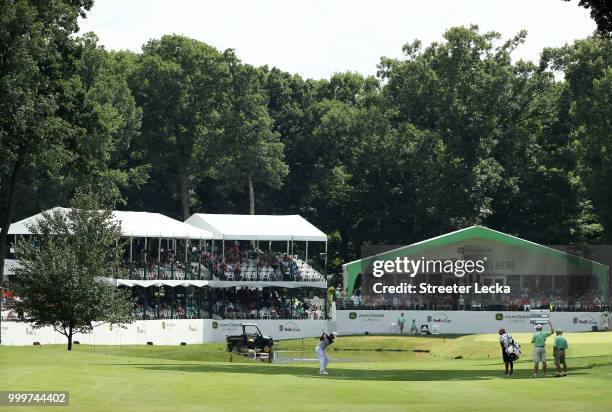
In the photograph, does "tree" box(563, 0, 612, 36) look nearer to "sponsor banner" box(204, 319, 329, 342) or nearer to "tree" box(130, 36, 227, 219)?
"sponsor banner" box(204, 319, 329, 342)

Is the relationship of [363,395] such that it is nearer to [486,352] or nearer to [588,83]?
[486,352]

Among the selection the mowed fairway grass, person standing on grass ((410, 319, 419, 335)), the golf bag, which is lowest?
the mowed fairway grass

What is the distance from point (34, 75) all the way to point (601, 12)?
1175 inches

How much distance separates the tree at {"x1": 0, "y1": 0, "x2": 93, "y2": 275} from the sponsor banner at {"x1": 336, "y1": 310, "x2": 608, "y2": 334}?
75.3 feet

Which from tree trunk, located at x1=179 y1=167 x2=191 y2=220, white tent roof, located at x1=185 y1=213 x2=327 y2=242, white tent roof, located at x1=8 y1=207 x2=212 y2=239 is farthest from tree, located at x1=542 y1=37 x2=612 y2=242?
tree trunk, located at x1=179 y1=167 x2=191 y2=220

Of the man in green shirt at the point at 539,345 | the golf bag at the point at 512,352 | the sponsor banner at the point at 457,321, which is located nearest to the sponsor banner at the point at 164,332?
the sponsor banner at the point at 457,321

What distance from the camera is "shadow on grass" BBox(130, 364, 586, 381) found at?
139 feet

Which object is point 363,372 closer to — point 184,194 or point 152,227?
point 152,227

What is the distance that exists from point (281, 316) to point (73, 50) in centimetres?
2248

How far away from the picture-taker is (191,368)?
44.2m

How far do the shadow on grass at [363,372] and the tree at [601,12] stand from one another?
1155 centimetres

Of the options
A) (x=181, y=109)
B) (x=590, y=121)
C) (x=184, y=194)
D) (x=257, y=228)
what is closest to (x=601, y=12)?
(x=257, y=228)

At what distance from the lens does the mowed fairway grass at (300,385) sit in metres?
31.2

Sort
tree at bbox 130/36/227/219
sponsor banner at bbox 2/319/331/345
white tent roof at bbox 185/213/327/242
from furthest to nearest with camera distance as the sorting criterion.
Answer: tree at bbox 130/36/227/219 < white tent roof at bbox 185/213/327/242 < sponsor banner at bbox 2/319/331/345
